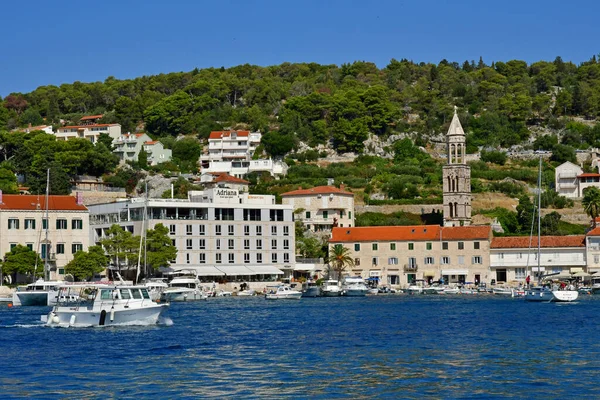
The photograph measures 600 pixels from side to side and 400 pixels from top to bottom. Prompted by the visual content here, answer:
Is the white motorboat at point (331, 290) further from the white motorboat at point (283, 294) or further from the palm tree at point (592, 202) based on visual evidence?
the palm tree at point (592, 202)

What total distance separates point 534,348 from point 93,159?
91467 mm

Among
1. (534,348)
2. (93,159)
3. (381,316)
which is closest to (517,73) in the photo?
(93,159)

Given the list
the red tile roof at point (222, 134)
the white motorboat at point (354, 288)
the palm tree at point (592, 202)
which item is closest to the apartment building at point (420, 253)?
the white motorboat at point (354, 288)

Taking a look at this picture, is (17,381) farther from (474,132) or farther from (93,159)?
(474,132)

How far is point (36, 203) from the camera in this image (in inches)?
3679

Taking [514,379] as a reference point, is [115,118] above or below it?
above

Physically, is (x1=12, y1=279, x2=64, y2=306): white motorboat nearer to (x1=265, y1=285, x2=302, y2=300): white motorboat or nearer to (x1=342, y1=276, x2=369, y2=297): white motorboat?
(x1=265, y1=285, x2=302, y2=300): white motorboat

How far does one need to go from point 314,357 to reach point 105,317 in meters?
16.5

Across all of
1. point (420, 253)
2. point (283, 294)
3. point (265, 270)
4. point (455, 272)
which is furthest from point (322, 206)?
point (283, 294)

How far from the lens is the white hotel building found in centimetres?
9900

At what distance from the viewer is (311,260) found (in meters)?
108

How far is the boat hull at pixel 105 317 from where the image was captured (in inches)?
2169

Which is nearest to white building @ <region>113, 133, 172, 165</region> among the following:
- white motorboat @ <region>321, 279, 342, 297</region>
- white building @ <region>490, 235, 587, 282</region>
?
white motorboat @ <region>321, 279, 342, 297</region>

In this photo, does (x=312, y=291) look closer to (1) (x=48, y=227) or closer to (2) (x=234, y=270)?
(2) (x=234, y=270)
